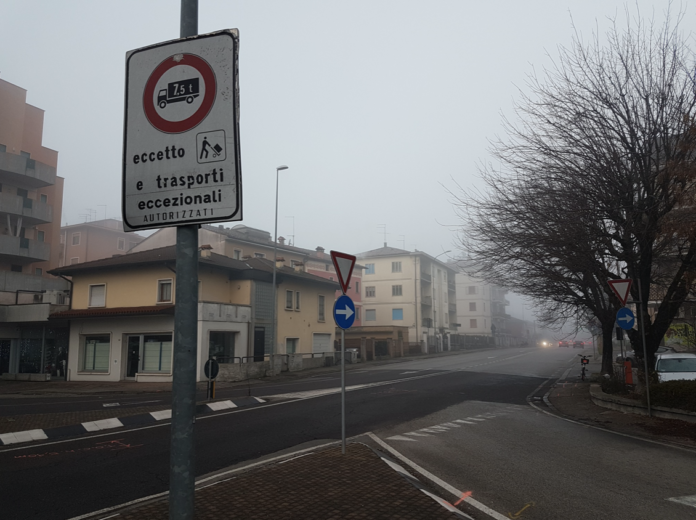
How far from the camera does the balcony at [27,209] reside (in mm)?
44531

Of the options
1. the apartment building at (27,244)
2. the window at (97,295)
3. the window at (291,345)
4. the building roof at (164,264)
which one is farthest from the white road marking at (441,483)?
the apartment building at (27,244)

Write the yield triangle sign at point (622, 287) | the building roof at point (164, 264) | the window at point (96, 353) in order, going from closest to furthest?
the yield triangle sign at point (622, 287) → the building roof at point (164, 264) → the window at point (96, 353)

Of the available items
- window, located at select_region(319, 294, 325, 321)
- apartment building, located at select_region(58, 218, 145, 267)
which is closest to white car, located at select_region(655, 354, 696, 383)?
window, located at select_region(319, 294, 325, 321)

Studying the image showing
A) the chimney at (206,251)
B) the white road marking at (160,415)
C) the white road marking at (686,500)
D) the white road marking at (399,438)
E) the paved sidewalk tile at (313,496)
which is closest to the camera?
the paved sidewalk tile at (313,496)

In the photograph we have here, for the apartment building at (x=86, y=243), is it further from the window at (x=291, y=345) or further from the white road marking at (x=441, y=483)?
the white road marking at (x=441, y=483)

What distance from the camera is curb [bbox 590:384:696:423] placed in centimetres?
1208

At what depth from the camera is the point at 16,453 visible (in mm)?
9219

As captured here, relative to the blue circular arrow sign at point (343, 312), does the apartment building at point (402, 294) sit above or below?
above

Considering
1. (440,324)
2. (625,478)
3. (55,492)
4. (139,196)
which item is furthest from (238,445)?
(440,324)

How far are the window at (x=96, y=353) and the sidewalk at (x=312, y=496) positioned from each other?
27.8 meters

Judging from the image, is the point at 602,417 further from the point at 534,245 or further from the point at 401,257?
the point at 401,257

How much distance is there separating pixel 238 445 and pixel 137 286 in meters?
25.0

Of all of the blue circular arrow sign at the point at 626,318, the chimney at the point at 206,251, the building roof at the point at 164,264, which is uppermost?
the chimney at the point at 206,251

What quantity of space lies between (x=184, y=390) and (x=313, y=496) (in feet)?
12.9
